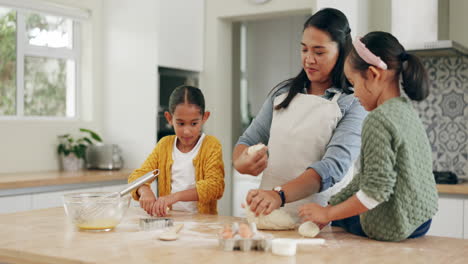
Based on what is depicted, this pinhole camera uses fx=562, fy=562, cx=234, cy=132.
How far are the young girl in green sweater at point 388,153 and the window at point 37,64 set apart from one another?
3012mm

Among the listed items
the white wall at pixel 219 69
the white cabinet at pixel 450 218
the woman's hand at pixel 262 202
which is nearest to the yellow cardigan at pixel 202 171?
the woman's hand at pixel 262 202

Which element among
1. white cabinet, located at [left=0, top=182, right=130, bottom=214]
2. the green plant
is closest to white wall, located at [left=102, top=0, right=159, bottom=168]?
the green plant

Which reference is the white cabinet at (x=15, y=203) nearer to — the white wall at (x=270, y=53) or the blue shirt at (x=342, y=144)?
the blue shirt at (x=342, y=144)

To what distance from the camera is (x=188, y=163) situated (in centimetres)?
214

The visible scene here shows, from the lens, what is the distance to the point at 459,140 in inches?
136

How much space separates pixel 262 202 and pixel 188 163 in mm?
683

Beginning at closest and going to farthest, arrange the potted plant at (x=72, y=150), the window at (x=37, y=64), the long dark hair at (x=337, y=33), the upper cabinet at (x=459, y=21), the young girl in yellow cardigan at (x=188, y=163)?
the long dark hair at (x=337, y=33), the young girl in yellow cardigan at (x=188, y=163), the upper cabinet at (x=459, y=21), the window at (x=37, y=64), the potted plant at (x=72, y=150)

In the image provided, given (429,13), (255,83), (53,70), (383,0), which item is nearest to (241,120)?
(255,83)

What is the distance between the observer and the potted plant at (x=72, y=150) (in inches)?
158

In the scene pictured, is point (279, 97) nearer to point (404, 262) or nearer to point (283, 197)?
point (283, 197)

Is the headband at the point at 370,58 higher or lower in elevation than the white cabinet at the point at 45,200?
higher

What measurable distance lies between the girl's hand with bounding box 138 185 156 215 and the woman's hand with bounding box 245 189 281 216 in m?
0.50

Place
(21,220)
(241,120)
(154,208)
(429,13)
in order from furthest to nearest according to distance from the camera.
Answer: (241,120), (429,13), (154,208), (21,220)

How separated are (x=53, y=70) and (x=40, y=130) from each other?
0.52m
